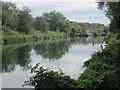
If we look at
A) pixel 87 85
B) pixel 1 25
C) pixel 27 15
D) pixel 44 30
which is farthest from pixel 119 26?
pixel 44 30

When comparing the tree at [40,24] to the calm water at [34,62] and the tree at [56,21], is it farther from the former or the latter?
the calm water at [34,62]

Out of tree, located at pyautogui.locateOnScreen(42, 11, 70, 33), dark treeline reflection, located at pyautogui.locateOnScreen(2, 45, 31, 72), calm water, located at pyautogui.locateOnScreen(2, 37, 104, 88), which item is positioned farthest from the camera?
tree, located at pyautogui.locateOnScreen(42, 11, 70, 33)

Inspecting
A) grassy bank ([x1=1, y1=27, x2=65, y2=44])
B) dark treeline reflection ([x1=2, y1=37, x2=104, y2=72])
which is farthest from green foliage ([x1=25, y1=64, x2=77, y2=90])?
grassy bank ([x1=1, y1=27, x2=65, y2=44])

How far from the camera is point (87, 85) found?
5.22 m

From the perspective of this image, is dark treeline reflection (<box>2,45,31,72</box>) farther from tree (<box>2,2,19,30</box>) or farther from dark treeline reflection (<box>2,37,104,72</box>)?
tree (<box>2,2,19,30</box>)

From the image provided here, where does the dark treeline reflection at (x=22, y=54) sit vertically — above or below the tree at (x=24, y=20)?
below

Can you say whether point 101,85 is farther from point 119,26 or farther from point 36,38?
point 36,38

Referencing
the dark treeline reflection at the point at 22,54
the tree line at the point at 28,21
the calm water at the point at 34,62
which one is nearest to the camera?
the calm water at the point at 34,62

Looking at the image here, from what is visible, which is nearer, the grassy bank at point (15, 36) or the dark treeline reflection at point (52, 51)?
the dark treeline reflection at point (52, 51)

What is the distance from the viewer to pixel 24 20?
56.5m

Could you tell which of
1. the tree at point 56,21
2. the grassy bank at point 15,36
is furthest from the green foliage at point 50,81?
the tree at point 56,21

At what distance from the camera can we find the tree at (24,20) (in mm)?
56656

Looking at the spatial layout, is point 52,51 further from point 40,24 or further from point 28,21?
point 40,24

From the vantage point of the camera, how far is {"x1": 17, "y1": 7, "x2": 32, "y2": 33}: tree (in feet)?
186
